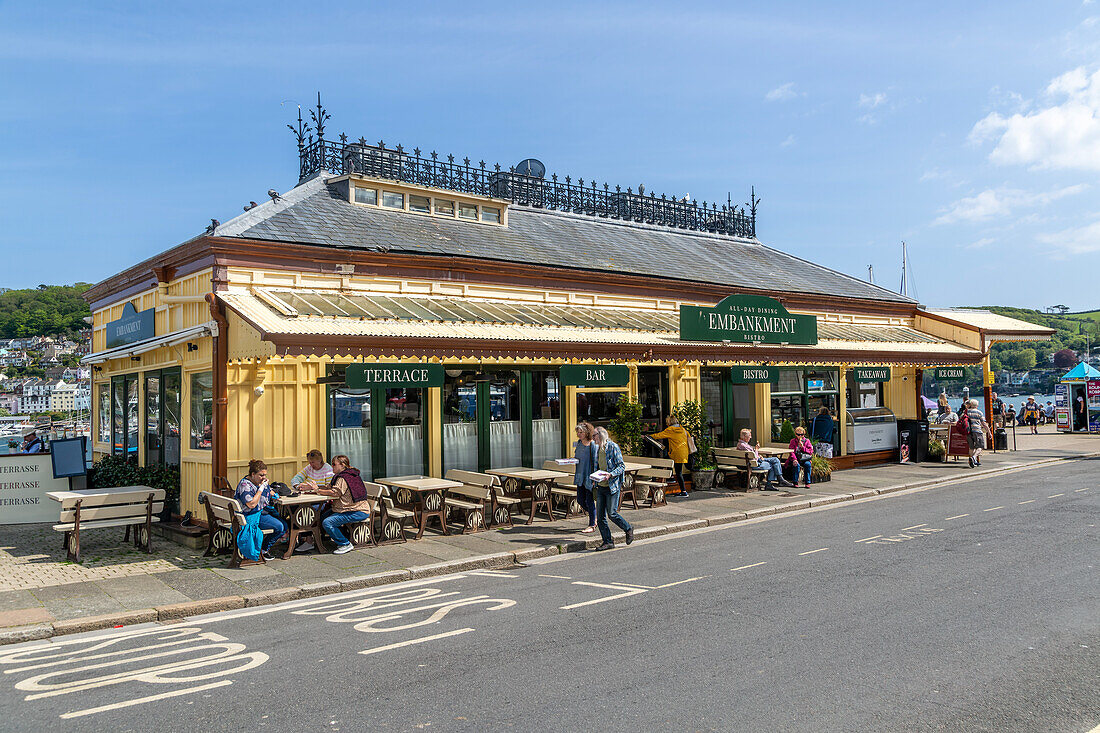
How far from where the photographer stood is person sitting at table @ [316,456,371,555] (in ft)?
34.1

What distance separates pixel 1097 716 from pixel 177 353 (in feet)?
43.2

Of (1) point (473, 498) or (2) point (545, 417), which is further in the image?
(2) point (545, 417)

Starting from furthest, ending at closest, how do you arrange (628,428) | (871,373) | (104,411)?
(871,373), (104,411), (628,428)

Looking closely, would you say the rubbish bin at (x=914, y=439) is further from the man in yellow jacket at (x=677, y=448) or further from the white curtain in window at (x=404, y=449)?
the white curtain in window at (x=404, y=449)

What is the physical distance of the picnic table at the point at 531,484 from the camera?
12.7m

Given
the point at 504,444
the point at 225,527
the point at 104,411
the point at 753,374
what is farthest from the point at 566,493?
the point at 104,411

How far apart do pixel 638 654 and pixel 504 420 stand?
28.3 ft

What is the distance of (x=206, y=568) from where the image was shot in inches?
381

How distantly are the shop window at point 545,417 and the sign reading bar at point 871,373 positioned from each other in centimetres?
927

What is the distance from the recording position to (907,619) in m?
6.73

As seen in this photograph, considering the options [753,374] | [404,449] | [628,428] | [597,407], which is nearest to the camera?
[404,449]

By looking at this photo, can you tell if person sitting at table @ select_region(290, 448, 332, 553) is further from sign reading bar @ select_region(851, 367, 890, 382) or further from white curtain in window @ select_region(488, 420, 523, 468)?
sign reading bar @ select_region(851, 367, 890, 382)

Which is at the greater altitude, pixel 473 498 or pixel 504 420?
pixel 504 420

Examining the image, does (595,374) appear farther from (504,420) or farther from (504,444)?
(504,444)
